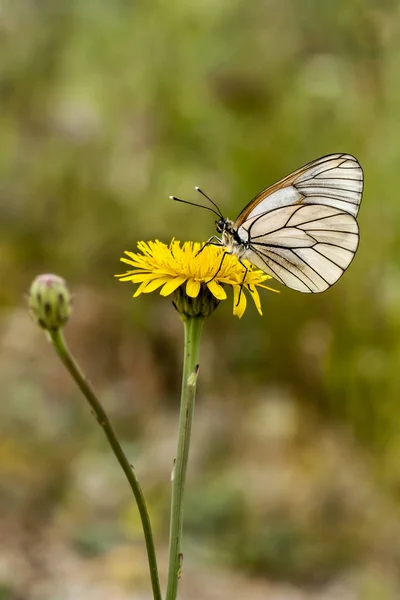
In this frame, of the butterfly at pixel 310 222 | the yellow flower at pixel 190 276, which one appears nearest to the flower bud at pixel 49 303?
the yellow flower at pixel 190 276

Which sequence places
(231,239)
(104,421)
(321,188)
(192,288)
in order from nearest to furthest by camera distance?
(104,421)
(192,288)
(231,239)
(321,188)

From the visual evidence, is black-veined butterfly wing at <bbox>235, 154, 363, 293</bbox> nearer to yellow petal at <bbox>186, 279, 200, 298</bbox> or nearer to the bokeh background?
yellow petal at <bbox>186, 279, 200, 298</bbox>

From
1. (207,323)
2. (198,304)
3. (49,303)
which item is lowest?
(49,303)

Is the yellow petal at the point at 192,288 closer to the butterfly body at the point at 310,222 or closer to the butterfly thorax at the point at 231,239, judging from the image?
the butterfly thorax at the point at 231,239

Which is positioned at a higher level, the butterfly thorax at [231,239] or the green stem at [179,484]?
the butterfly thorax at [231,239]

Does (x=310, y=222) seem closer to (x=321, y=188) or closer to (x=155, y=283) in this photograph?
(x=321, y=188)

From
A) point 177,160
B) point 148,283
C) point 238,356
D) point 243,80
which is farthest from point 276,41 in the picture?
point 148,283

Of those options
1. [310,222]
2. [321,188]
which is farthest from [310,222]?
[321,188]
